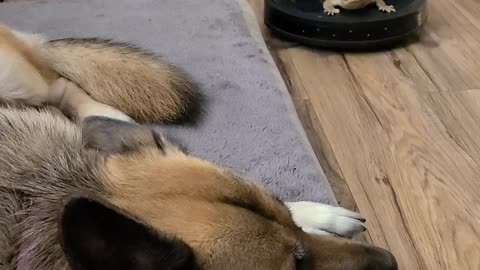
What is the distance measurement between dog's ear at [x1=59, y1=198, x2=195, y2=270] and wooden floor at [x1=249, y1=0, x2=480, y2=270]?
901 mm

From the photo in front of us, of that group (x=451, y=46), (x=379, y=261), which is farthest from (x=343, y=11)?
(x=379, y=261)

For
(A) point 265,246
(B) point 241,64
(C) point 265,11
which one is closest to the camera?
(A) point 265,246

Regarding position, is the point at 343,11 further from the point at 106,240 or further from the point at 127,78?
the point at 106,240

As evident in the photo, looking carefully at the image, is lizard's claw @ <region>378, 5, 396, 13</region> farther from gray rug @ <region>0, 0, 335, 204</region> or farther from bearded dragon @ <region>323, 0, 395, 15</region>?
gray rug @ <region>0, 0, 335, 204</region>

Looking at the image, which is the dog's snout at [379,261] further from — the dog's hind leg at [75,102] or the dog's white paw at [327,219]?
the dog's hind leg at [75,102]

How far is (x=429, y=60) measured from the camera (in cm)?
259

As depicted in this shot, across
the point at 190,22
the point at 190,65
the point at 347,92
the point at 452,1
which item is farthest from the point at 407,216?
the point at 452,1

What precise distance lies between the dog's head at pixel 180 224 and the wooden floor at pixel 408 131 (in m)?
0.53

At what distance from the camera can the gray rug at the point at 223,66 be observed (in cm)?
181

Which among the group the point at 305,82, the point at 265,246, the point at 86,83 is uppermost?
the point at 265,246

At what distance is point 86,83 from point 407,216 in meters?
0.86

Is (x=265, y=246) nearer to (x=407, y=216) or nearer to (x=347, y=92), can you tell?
(x=407, y=216)

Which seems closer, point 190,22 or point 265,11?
point 190,22

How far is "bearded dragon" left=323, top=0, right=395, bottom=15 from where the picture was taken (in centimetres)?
261
